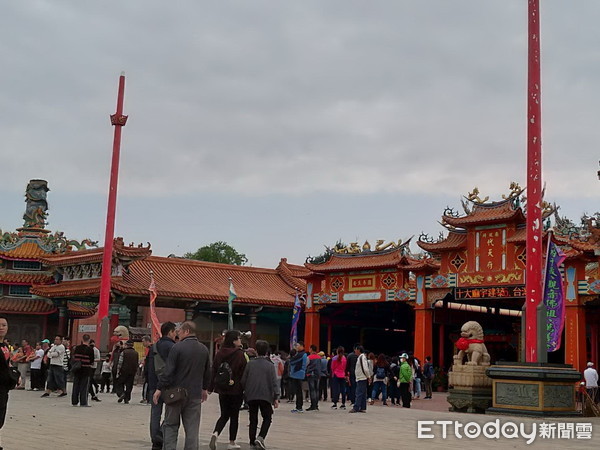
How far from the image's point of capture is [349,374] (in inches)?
792

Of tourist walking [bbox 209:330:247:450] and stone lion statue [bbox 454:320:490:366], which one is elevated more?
stone lion statue [bbox 454:320:490:366]

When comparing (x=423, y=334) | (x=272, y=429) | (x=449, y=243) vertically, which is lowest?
(x=272, y=429)

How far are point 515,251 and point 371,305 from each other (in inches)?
426

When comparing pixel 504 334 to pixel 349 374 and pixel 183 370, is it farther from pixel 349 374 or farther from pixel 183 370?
pixel 183 370

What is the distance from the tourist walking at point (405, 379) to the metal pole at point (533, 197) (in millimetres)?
3320

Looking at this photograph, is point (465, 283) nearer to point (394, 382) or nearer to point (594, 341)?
point (594, 341)

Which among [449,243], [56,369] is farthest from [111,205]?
[449,243]

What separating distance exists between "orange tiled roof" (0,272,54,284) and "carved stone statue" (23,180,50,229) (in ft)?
10.1

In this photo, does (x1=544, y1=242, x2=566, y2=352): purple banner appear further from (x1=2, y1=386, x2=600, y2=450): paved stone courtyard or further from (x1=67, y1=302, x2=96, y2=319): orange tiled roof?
(x1=67, y1=302, x2=96, y2=319): orange tiled roof

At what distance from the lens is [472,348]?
19.0 meters

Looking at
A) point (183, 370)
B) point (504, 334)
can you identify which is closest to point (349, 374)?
point (183, 370)

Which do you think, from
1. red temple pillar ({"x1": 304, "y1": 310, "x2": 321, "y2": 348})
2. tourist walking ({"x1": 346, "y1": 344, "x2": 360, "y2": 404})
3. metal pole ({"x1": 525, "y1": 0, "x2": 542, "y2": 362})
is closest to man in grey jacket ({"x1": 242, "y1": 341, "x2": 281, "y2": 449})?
metal pole ({"x1": 525, "y1": 0, "x2": 542, "y2": 362})

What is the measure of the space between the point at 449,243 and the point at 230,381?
19.7 metres

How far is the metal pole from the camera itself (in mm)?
16578
